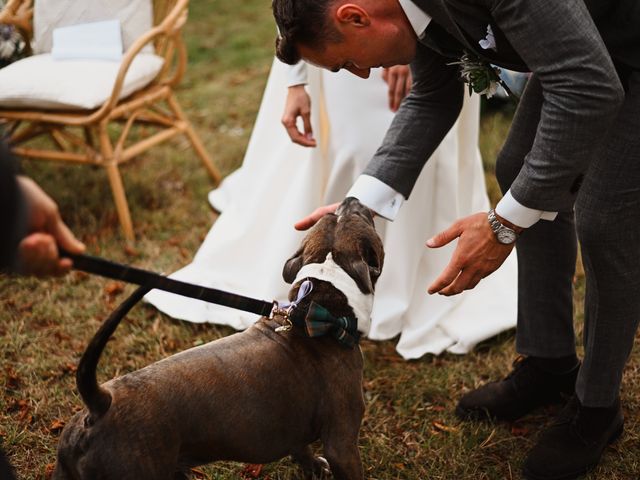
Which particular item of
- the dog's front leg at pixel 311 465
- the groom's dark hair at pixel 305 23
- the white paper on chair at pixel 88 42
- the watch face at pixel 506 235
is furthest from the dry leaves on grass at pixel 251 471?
the white paper on chair at pixel 88 42

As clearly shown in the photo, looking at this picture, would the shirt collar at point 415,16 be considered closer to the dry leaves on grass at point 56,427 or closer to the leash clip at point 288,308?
the leash clip at point 288,308

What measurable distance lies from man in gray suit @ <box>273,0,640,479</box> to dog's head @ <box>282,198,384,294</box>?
0.13 m

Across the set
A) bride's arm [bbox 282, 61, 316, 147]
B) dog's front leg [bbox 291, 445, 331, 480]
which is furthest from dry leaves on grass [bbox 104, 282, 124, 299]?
dog's front leg [bbox 291, 445, 331, 480]

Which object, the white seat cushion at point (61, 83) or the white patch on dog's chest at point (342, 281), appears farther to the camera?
the white seat cushion at point (61, 83)

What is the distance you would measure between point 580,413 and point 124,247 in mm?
2690

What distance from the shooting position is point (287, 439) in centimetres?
222

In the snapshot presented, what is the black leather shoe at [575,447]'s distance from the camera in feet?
8.39

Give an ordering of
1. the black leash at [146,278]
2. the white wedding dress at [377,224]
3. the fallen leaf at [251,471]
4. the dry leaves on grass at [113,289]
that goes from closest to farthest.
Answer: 1. the black leash at [146,278]
2. the fallen leaf at [251,471]
3. the white wedding dress at [377,224]
4. the dry leaves on grass at [113,289]

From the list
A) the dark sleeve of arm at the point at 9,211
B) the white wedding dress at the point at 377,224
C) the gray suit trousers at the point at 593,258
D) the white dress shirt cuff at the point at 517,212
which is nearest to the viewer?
the dark sleeve of arm at the point at 9,211

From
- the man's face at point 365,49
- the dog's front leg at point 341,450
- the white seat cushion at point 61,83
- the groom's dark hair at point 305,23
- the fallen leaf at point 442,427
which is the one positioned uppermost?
the groom's dark hair at point 305,23

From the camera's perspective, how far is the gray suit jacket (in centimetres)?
177

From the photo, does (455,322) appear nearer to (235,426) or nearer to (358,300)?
(358,300)

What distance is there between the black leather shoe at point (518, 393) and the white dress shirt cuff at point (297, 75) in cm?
147

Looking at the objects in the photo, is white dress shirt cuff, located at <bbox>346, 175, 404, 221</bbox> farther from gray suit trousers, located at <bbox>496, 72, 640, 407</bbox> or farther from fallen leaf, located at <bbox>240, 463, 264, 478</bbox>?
fallen leaf, located at <bbox>240, 463, 264, 478</bbox>
